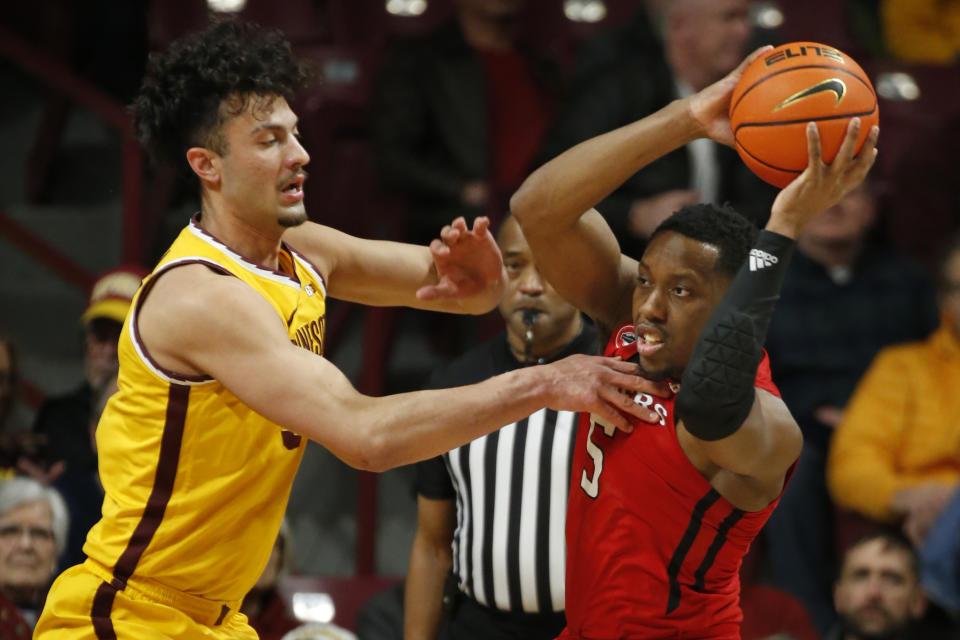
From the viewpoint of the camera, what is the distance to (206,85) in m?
3.54

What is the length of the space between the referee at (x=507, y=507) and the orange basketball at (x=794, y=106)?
1.20m

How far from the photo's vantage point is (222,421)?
3.35 m

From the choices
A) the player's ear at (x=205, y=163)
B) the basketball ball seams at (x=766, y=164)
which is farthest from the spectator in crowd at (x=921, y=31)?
the player's ear at (x=205, y=163)

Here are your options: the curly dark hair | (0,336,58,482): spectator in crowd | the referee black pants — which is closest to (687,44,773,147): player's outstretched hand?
the curly dark hair

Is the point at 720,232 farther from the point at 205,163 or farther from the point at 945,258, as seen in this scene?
the point at 945,258

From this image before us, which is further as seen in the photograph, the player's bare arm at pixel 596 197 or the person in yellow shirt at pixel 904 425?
the person in yellow shirt at pixel 904 425

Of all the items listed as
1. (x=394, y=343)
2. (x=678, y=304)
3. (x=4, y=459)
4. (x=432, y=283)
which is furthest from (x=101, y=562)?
(x=394, y=343)

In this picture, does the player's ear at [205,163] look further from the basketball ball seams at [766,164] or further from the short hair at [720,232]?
the basketball ball seams at [766,164]

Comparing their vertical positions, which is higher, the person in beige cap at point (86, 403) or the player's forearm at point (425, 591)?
the person in beige cap at point (86, 403)

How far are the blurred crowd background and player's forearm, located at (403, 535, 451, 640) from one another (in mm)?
1104

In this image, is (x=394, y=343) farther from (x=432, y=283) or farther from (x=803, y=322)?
(x=432, y=283)

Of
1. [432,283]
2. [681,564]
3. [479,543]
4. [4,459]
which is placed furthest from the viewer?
[4,459]

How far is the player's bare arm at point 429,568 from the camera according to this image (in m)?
4.46

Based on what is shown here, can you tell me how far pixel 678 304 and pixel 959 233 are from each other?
2904 mm
